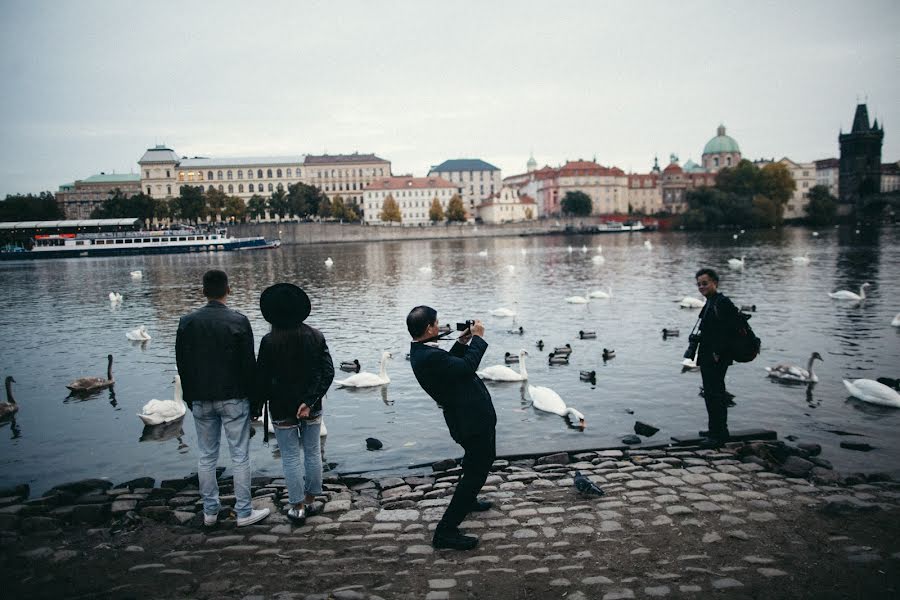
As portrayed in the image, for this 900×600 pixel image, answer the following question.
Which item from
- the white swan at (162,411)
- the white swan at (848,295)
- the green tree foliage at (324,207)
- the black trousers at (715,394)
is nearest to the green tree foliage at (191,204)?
the green tree foliage at (324,207)

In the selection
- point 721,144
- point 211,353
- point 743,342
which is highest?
point 721,144

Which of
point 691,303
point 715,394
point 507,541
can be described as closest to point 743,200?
point 691,303

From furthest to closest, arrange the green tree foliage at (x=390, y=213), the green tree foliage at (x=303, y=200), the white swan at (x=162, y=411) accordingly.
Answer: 1. the green tree foliage at (x=390, y=213)
2. the green tree foliage at (x=303, y=200)
3. the white swan at (x=162, y=411)

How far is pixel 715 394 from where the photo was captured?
8.67 m

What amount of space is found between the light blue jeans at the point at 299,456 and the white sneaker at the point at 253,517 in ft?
1.00

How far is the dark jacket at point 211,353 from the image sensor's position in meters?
6.03

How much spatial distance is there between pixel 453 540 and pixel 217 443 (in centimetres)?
271

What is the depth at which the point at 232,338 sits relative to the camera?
6.07 m

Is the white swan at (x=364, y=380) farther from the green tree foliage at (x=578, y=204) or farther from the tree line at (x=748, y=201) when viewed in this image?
the green tree foliage at (x=578, y=204)

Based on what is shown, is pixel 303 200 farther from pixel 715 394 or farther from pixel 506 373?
pixel 715 394

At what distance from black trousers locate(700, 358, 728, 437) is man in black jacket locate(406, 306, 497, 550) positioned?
4.46m

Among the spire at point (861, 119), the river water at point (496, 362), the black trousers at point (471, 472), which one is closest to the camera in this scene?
the black trousers at point (471, 472)

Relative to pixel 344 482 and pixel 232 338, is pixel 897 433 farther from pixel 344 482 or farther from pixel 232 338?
pixel 232 338

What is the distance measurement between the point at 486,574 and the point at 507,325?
16.0 meters
